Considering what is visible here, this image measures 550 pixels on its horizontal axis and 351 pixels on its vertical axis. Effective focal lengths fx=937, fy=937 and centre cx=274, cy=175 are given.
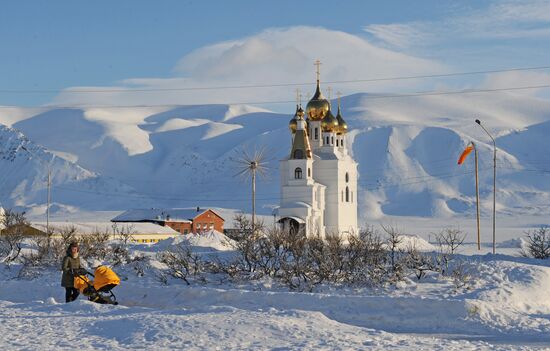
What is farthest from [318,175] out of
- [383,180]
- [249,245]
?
[383,180]

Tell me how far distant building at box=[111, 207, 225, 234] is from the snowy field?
49.8 metres

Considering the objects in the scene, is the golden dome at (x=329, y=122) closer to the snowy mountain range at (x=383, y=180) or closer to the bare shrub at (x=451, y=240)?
the bare shrub at (x=451, y=240)

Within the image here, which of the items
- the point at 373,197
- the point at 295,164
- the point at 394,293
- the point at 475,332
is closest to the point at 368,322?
the point at 475,332

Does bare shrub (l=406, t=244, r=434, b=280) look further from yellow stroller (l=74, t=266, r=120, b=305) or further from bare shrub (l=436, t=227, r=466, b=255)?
yellow stroller (l=74, t=266, r=120, b=305)

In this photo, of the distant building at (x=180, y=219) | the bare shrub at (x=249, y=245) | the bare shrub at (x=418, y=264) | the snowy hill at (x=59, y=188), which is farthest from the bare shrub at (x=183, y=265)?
the snowy hill at (x=59, y=188)

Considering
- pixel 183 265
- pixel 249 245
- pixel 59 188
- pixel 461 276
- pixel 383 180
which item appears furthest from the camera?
pixel 59 188

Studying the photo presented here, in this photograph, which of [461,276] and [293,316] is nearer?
[293,316]

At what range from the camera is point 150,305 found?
19828mm

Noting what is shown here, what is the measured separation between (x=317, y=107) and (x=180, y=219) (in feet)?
69.6

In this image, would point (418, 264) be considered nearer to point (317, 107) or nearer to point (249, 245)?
point (249, 245)

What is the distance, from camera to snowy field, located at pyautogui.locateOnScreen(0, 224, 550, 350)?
42.4 feet

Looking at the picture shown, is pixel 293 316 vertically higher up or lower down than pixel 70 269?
lower down

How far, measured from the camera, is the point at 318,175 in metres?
59.5

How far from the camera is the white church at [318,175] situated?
57.1 m
